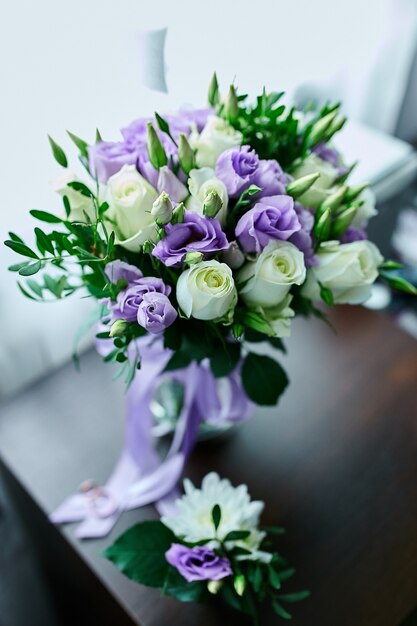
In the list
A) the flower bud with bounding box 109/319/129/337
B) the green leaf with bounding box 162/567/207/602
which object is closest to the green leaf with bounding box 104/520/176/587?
the green leaf with bounding box 162/567/207/602

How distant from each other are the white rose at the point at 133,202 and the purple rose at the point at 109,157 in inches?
0.7

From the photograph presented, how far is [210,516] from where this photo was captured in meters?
0.67

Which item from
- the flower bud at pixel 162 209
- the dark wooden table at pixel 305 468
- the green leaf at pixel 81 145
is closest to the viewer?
the flower bud at pixel 162 209

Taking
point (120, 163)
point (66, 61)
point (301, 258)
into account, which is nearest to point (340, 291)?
point (301, 258)

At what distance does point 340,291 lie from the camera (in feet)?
2.08

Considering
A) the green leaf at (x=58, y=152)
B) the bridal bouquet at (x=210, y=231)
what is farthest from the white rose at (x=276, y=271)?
the green leaf at (x=58, y=152)

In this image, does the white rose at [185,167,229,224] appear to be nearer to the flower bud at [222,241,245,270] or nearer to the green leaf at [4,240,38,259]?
the flower bud at [222,241,245,270]

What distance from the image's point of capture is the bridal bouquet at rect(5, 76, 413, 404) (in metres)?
0.53

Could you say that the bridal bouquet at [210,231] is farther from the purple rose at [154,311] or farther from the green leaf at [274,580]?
the green leaf at [274,580]

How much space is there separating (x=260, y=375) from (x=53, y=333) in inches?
14.9

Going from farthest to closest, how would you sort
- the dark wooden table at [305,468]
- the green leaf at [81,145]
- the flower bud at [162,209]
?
the dark wooden table at [305,468] < the green leaf at [81,145] < the flower bud at [162,209]

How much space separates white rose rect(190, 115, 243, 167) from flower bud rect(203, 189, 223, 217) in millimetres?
88

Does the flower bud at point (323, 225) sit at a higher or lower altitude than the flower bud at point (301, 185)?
lower

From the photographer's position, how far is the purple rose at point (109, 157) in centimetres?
59
